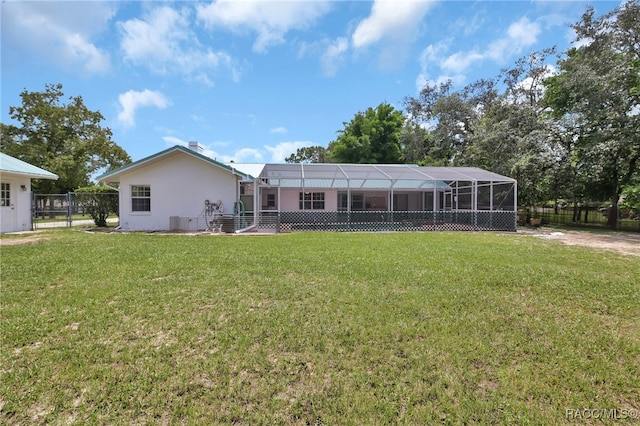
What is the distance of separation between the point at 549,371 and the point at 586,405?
1.39ft

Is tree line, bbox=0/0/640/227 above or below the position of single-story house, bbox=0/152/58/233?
above

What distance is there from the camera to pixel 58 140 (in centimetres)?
3158

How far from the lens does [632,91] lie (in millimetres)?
14664

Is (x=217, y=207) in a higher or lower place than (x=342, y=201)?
lower

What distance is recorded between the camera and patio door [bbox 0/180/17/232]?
13.3 m

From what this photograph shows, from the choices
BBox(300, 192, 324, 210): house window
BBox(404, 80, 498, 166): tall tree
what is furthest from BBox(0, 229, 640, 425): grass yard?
BBox(404, 80, 498, 166): tall tree

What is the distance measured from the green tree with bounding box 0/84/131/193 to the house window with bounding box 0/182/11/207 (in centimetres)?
1790

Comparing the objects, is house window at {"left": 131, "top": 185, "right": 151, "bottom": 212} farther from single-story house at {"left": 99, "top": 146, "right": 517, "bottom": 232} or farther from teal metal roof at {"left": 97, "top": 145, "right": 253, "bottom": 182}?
teal metal roof at {"left": 97, "top": 145, "right": 253, "bottom": 182}

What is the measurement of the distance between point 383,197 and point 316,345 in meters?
19.3

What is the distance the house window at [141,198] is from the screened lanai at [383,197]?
555 centimetres

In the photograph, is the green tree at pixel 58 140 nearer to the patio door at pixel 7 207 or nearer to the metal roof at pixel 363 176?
the patio door at pixel 7 207

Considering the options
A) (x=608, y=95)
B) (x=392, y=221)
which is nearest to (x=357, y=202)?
(x=392, y=221)

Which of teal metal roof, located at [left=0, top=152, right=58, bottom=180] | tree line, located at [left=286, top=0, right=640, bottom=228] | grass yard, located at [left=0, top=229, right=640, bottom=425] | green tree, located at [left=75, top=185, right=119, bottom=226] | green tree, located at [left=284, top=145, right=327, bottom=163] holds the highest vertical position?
green tree, located at [left=284, top=145, right=327, bottom=163]

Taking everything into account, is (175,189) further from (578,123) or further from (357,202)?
(578,123)
